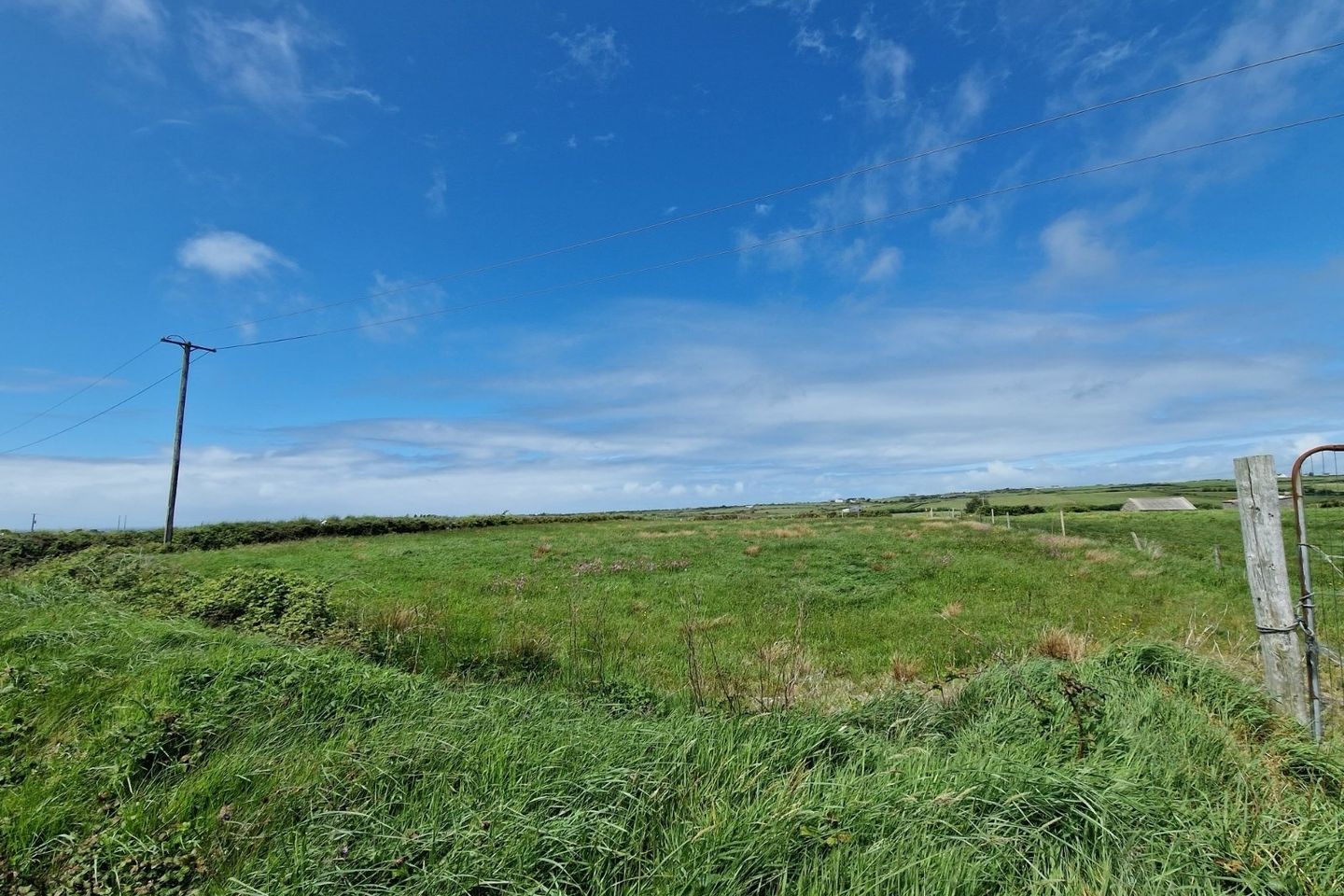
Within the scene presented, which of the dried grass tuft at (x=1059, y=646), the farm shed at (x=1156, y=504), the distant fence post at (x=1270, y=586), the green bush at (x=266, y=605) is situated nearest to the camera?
the distant fence post at (x=1270, y=586)

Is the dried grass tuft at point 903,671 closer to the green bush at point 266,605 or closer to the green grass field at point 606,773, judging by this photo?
the green grass field at point 606,773

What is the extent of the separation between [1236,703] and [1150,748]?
1892 mm

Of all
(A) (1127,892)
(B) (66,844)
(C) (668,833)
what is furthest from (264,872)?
(A) (1127,892)

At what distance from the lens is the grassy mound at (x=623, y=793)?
2.69 meters

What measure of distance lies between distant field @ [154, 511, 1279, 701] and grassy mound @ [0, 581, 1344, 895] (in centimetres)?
184

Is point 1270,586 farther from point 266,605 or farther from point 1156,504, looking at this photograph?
point 1156,504

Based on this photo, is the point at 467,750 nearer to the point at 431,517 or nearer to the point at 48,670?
the point at 48,670

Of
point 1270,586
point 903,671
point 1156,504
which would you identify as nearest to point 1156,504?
point 1156,504

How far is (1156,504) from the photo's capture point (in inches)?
3000

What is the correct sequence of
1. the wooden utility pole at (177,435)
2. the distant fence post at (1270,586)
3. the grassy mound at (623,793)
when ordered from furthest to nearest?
the wooden utility pole at (177,435)
the distant fence post at (1270,586)
the grassy mound at (623,793)

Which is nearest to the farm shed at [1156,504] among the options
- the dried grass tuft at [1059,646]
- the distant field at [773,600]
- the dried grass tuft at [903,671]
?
the distant field at [773,600]

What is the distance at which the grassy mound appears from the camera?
2.69m

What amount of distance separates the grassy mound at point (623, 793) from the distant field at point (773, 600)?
184 cm

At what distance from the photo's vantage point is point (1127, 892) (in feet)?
8.55
